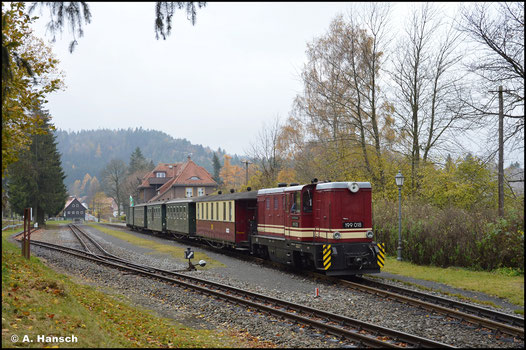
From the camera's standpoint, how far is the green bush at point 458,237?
48.4 ft

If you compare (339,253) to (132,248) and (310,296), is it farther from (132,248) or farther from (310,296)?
(132,248)

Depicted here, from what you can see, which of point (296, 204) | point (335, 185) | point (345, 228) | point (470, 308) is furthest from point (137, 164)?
point (470, 308)

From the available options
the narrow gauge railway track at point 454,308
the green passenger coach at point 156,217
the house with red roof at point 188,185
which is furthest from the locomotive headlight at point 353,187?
the house with red roof at point 188,185

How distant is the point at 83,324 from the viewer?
7.65m

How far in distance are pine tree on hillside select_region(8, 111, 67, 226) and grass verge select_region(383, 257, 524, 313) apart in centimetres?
4112

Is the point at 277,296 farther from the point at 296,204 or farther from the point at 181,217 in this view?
the point at 181,217

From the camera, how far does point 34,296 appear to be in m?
8.83

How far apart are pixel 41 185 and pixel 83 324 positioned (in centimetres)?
4820

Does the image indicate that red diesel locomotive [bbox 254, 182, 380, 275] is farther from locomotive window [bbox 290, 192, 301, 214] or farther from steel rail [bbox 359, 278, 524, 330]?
steel rail [bbox 359, 278, 524, 330]

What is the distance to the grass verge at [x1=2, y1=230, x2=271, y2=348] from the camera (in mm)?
6845

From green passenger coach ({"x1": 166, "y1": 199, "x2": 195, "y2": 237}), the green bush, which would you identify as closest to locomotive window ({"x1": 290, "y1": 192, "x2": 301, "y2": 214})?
the green bush

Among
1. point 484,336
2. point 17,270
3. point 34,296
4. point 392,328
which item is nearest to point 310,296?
point 392,328

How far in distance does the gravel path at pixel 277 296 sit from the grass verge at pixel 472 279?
3.08 meters

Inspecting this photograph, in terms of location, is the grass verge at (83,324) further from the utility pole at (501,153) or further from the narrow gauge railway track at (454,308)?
the utility pole at (501,153)
